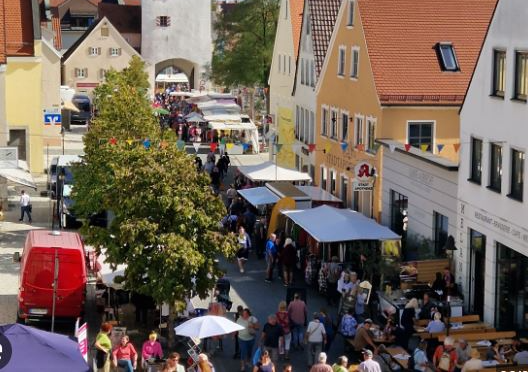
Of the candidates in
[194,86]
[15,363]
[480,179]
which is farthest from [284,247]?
[194,86]

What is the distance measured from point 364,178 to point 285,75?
22.4 metres

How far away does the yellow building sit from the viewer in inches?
1687

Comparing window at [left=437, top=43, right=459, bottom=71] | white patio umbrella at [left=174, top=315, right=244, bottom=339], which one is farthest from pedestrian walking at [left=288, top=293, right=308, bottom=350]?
window at [left=437, top=43, right=459, bottom=71]

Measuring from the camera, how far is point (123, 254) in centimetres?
2956

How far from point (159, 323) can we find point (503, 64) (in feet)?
33.1

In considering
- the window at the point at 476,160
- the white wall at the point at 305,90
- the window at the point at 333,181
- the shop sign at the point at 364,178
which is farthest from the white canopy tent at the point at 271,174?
the window at the point at 476,160

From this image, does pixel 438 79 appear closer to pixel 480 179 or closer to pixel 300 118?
pixel 480 179

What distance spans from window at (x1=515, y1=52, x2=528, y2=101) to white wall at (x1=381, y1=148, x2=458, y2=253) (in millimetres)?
4624

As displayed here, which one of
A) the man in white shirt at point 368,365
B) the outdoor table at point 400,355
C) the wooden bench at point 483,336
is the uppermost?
the man in white shirt at point 368,365

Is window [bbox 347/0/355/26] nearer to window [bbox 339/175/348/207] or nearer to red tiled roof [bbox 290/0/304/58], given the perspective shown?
window [bbox 339/175/348/207]

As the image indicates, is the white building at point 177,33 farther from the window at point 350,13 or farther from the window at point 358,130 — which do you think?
the window at point 358,130

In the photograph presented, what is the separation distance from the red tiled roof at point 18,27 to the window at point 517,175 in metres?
32.7

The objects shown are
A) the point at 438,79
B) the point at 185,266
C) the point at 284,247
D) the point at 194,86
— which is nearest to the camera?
the point at 185,266

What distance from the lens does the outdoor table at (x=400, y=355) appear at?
2725cm
